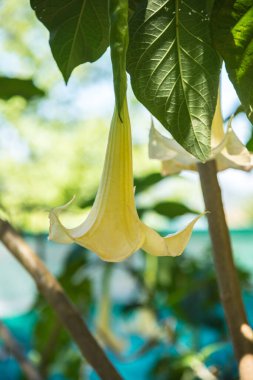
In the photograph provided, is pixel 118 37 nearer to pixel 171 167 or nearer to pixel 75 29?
pixel 75 29

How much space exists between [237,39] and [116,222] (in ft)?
0.47

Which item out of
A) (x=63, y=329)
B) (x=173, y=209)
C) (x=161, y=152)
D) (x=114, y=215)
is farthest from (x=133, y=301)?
(x=114, y=215)

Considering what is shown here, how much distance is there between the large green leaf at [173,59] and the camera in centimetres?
41

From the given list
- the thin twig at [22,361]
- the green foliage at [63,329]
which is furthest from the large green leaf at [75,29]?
the green foliage at [63,329]

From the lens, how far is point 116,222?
0.45m

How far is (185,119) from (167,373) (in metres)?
1.32

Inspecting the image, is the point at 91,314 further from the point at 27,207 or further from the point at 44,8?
the point at 44,8

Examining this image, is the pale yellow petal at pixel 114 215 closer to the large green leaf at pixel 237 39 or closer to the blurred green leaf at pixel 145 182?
the large green leaf at pixel 237 39

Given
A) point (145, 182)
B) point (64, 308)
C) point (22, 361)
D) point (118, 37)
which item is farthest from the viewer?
point (145, 182)

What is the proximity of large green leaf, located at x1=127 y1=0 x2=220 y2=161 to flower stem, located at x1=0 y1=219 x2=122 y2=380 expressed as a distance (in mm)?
313

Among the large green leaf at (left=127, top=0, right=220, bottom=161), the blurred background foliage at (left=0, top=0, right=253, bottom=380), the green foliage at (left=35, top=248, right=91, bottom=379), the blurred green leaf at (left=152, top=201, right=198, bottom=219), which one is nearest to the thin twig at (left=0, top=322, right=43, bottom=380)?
the blurred background foliage at (left=0, top=0, right=253, bottom=380)

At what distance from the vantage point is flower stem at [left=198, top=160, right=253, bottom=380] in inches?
23.6

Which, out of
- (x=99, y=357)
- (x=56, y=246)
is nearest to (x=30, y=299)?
(x=56, y=246)

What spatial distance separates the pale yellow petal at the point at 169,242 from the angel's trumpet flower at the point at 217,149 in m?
0.10
